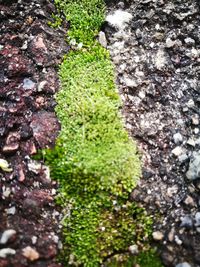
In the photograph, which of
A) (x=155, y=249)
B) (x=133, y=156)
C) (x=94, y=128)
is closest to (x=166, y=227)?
(x=155, y=249)

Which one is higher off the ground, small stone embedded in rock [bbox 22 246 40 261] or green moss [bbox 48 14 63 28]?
green moss [bbox 48 14 63 28]

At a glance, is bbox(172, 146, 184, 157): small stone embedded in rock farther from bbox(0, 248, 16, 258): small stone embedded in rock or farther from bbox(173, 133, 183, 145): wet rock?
bbox(0, 248, 16, 258): small stone embedded in rock

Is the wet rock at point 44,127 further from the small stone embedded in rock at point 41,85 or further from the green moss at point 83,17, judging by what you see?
the green moss at point 83,17

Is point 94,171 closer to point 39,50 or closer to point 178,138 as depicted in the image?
point 178,138

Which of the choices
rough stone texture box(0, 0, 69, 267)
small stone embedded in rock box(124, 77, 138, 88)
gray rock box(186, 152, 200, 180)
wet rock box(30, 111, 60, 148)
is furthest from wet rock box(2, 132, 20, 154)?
gray rock box(186, 152, 200, 180)

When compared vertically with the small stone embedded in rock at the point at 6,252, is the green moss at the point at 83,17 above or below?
above

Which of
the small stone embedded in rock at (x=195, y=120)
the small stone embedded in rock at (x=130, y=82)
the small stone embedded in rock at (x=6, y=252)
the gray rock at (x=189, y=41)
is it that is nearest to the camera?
the small stone embedded in rock at (x=6, y=252)

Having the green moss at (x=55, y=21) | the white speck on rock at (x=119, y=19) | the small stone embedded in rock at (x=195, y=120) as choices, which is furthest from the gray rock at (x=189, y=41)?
the green moss at (x=55, y=21)
